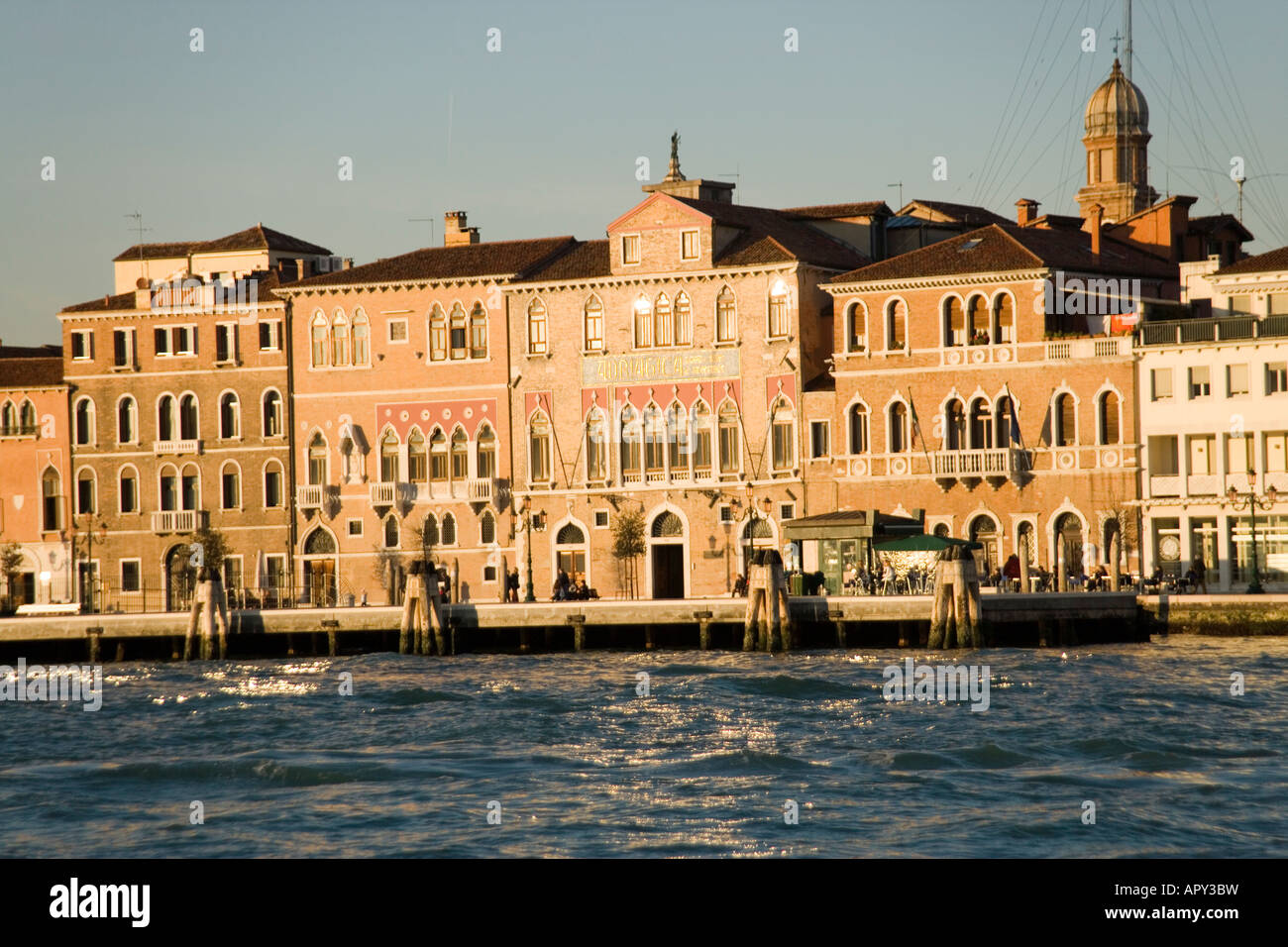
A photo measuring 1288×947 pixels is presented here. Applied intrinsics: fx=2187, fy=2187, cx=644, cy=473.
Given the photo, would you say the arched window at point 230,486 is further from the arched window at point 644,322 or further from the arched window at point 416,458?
the arched window at point 644,322

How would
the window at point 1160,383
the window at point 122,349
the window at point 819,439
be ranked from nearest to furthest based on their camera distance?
the window at point 1160,383 < the window at point 819,439 < the window at point 122,349

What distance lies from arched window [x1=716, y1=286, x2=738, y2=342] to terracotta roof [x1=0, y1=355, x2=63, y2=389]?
713 inches

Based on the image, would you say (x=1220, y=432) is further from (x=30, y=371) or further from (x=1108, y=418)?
(x=30, y=371)

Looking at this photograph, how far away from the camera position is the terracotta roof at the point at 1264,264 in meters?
45.2

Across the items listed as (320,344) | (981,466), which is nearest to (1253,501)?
(981,466)

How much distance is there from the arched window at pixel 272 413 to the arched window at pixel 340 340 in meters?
1.91

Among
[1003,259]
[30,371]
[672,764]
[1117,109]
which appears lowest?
[672,764]

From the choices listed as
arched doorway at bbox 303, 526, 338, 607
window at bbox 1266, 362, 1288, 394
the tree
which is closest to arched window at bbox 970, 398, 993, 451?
window at bbox 1266, 362, 1288, 394

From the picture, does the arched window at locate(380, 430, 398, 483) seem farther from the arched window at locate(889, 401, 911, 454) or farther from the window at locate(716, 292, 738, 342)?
the arched window at locate(889, 401, 911, 454)

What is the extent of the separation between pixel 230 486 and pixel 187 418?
220cm

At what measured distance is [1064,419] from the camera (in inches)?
1809

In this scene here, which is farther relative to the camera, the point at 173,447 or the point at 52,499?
the point at 52,499

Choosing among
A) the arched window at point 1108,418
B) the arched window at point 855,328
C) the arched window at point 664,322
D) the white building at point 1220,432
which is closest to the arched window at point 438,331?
the arched window at point 664,322
